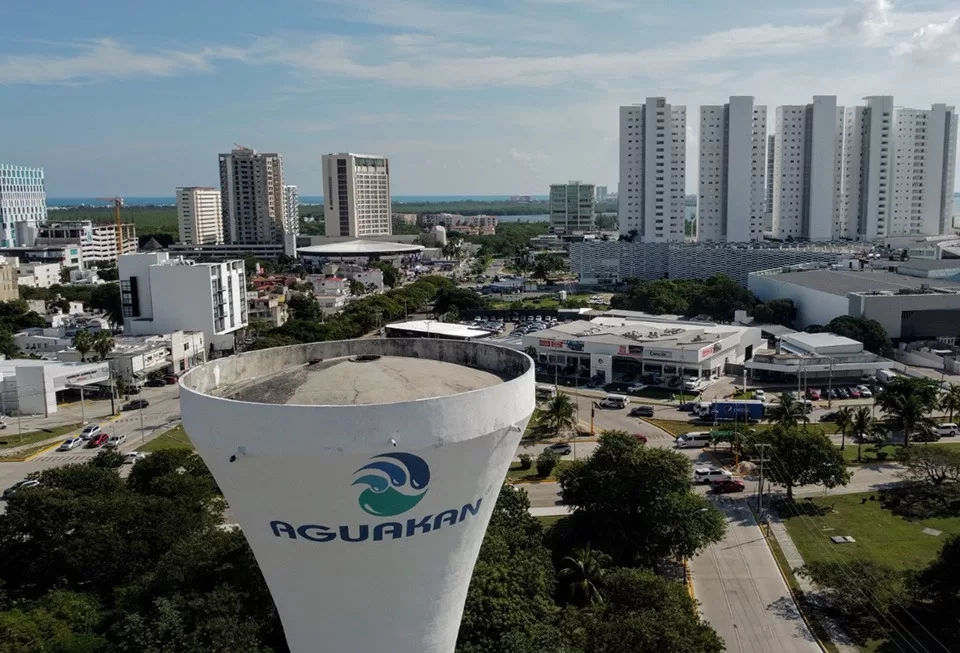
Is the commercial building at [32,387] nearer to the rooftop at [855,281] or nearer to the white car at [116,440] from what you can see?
the white car at [116,440]

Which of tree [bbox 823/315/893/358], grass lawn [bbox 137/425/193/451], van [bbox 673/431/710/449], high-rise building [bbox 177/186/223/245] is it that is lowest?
grass lawn [bbox 137/425/193/451]

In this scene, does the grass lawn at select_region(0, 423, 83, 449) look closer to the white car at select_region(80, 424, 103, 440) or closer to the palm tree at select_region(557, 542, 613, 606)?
the white car at select_region(80, 424, 103, 440)

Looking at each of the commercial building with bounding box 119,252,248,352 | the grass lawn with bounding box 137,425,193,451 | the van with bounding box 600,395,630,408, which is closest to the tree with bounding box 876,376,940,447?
the van with bounding box 600,395,630,408

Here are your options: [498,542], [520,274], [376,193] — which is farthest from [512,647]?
[376,193]

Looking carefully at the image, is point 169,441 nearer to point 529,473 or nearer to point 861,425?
point 529,473

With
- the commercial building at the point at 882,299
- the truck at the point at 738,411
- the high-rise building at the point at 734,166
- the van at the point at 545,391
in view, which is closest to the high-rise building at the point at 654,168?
the high-rise building at the point at 734,166

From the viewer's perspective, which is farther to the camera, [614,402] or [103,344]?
[103,344]

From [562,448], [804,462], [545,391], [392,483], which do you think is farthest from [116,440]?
[392,483]

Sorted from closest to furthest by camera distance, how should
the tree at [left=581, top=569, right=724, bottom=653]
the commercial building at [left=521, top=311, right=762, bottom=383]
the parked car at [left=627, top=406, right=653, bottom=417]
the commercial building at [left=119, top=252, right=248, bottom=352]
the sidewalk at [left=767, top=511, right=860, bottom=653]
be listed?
the tree at [left=581, top=569, right=724, bottom=653], the sidewalk at [left=767, top=511, right=860, bottom=653], the parked car at [left=627, top=406, right=653, bottom=417], the commercial building at [left=521, top=311, right=762, bottom=383], the commercial building at [left=119, top=252, right=248, bottom=352]
